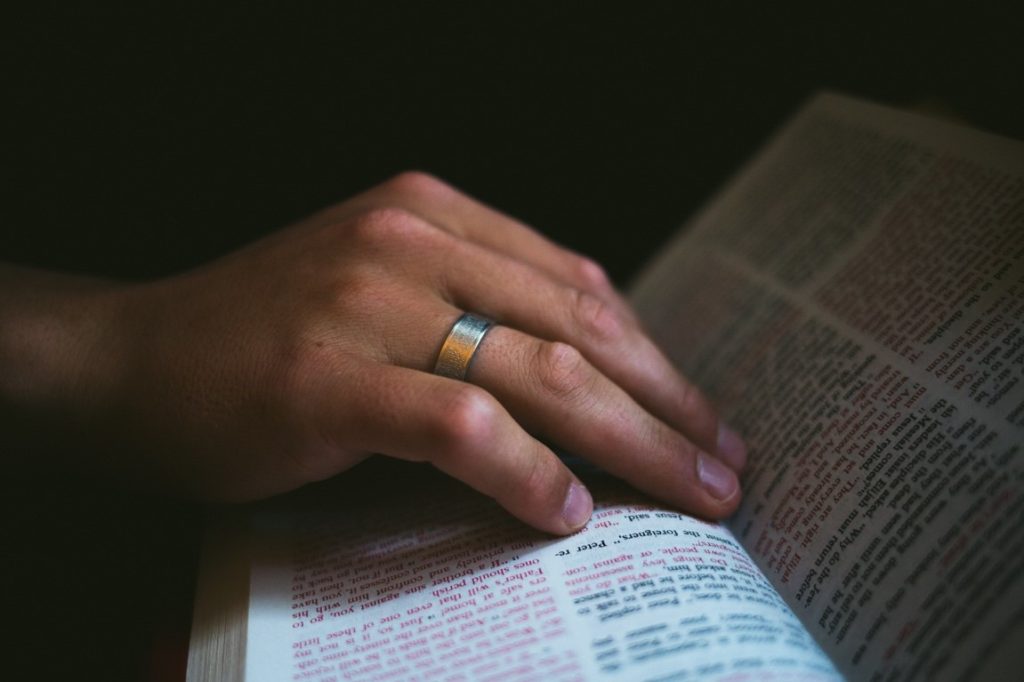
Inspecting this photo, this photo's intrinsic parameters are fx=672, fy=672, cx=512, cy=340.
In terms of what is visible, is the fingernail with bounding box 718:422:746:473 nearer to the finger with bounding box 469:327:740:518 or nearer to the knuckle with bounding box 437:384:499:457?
the finger with bounding box 469:327:740:518

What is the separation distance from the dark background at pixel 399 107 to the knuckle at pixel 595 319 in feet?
1.54

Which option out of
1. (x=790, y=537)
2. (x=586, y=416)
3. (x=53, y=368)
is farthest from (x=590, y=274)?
(x=53, y=368)

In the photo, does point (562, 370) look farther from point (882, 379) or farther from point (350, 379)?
point (882, 379)

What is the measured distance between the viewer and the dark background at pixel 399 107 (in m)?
0.91

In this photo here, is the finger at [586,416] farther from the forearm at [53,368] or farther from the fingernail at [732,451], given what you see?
the forearm at [53,368]

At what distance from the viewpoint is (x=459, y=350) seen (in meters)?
0.61

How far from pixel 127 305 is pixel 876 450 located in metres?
0.74

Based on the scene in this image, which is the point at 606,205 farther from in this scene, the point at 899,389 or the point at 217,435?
the point at 217,435

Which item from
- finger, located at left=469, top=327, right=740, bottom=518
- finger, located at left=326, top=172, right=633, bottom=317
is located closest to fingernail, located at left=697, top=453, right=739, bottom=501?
finger, located at left=469, top=327, right=740, bottom=518

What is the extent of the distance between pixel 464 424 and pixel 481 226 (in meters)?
0.34

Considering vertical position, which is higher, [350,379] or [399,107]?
[399,107]

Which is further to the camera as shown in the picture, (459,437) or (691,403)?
(691,403)

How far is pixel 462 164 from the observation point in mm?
1107

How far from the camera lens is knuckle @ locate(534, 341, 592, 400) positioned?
603 mm
